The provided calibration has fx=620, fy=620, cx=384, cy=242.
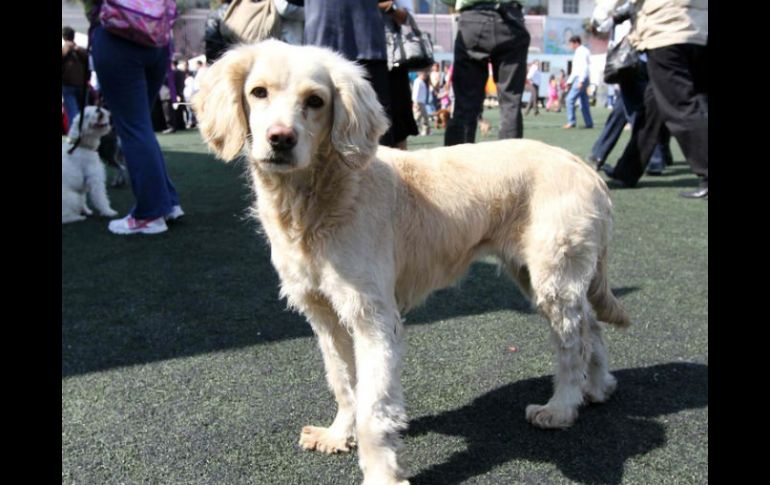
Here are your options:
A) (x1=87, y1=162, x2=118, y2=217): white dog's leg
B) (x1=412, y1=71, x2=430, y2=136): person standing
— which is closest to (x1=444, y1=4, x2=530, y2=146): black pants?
(x1=87, y1=162, x2=118, y2=217): white dog's leg

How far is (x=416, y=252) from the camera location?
2412mm

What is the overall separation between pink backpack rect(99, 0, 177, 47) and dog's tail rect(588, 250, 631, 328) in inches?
155

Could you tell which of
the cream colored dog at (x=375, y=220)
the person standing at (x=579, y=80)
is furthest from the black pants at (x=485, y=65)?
the person standing at (x=579, y=80)

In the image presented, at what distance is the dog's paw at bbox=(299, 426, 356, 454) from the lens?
7.93ft

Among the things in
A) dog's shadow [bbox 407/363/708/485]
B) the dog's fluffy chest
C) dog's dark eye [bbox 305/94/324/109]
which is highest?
dog's dark eye [bbox 305/94/324/109]

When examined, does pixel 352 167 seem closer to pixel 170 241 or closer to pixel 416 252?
A: pixel 416 252

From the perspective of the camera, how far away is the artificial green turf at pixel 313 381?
2.30m

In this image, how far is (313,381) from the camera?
2.94 meters

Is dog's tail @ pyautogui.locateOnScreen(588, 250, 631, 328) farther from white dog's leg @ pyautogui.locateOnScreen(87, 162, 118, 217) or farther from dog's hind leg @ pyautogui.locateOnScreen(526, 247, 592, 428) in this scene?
white dog's leg @ pyautogui.locateOnScreen(87, 162, 118, 217)

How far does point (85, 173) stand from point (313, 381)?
18.0 ft

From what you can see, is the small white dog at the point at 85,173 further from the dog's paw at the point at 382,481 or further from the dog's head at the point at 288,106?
the dog's paw at the point at 382,481

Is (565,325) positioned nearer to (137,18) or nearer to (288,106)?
(288,106)

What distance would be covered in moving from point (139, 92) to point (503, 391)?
3.97m
